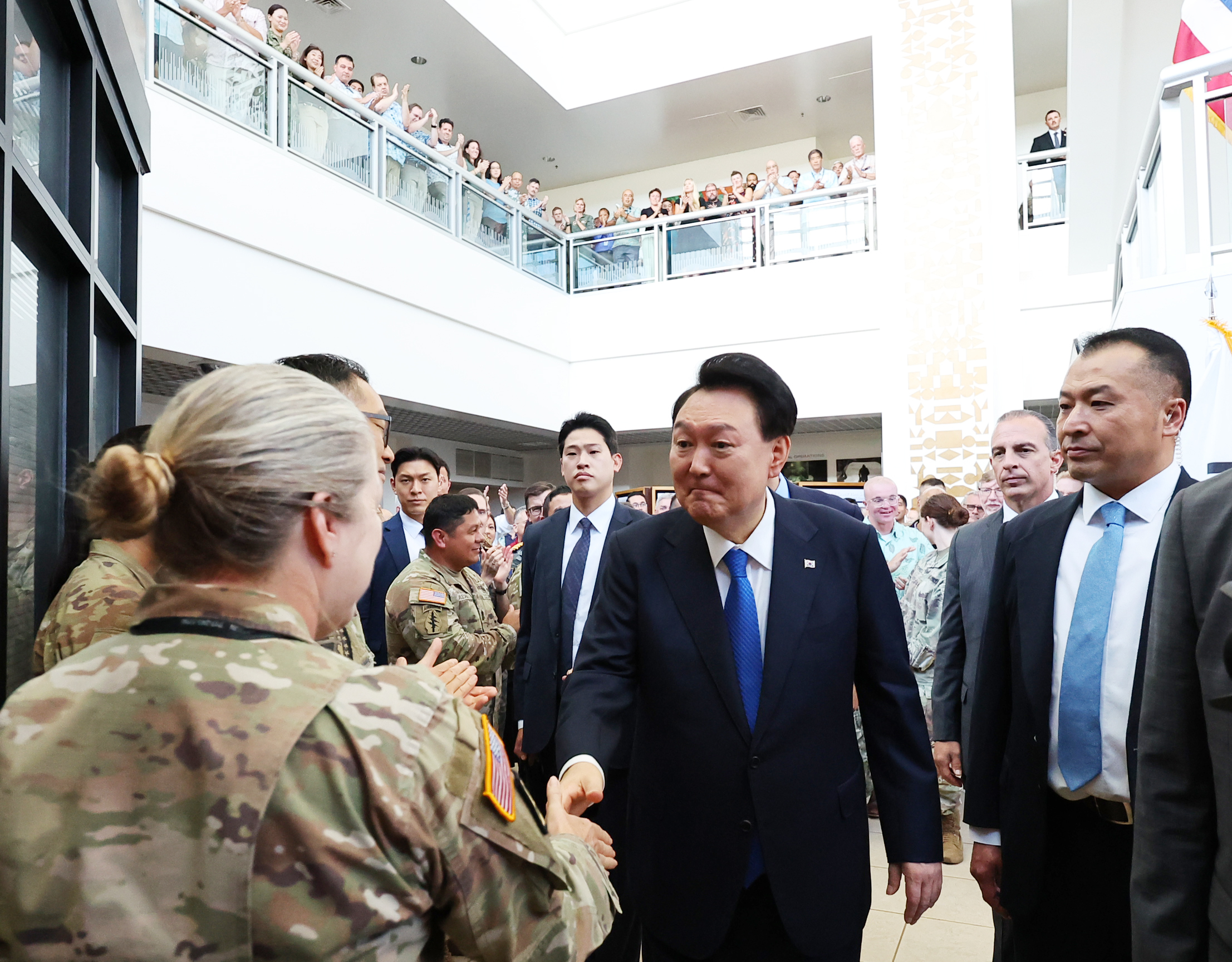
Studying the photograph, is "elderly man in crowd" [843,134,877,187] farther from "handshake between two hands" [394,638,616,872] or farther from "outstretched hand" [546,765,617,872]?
"outstretched hand" [546,765,617,872]

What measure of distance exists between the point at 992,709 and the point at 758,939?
751 mm

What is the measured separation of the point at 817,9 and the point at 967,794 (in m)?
12.3

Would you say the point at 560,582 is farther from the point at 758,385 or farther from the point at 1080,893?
the point at 1080,893

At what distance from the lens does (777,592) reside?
5.63 feet

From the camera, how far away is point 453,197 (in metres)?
9.18

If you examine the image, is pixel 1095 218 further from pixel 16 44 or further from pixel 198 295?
pixel 16 44

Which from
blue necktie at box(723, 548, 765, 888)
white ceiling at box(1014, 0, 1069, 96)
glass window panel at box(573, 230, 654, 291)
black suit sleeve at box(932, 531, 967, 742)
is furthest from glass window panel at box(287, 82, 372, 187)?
white ceiling at box(1014, 0, 1069, 96)

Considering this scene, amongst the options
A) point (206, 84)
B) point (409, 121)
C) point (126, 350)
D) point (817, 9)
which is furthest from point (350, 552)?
point (817, 9)

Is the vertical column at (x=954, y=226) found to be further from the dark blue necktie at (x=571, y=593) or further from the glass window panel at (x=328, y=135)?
the dark blue necktie at (x=571, y=593)

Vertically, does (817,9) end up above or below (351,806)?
above

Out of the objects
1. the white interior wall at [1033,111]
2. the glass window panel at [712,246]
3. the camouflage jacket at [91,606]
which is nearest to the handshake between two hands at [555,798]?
the camouflage jacket at [91,606]

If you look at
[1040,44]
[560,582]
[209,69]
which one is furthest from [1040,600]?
[1040,44]

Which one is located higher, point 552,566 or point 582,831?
point 552,566

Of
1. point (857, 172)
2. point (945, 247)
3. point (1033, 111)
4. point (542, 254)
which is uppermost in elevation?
point (1033, 111)
